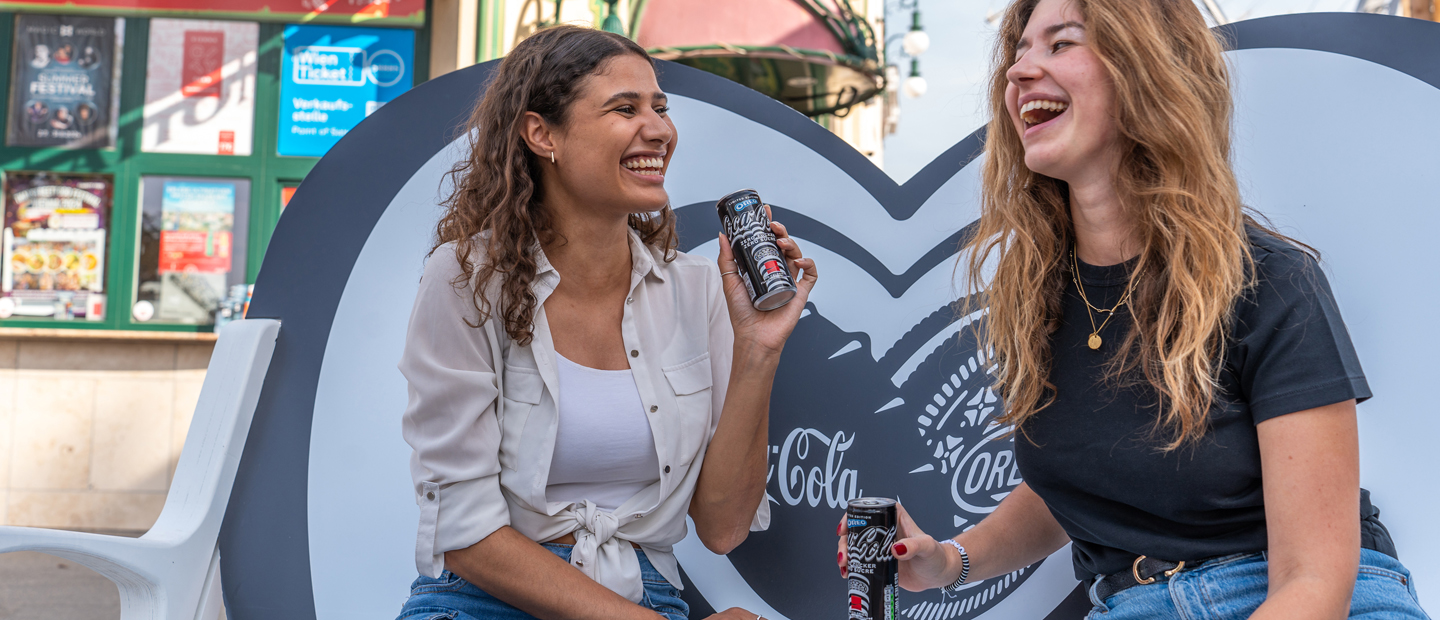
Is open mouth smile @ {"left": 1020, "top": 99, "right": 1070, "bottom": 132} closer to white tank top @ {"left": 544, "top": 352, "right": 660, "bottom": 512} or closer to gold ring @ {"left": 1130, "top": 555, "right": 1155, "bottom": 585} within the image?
gold ring @ {"left": 1130, "top": 555, "right": 1155, "bottom": 585}

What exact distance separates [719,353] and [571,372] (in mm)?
332

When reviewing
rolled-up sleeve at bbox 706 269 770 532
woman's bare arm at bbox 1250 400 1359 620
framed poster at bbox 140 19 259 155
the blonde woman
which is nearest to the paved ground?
framed poster at bbox 140 19 259 155

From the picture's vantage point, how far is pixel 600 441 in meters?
1.79

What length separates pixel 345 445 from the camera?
7.78 feet

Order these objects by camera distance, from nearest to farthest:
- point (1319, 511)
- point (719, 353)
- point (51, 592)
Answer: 1. point (1319, 511)
2. point (719, 353)
3. point (51, 592)

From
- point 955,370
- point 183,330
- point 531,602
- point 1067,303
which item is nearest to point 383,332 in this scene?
point 531,602

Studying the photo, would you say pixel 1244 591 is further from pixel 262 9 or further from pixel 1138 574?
pixel 262 9

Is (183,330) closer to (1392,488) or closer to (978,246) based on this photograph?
(978,246)

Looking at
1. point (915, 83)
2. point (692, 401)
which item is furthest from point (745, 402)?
point (915, 83)

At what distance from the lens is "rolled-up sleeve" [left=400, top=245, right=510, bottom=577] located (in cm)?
170

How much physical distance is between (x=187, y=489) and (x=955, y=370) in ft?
6.12

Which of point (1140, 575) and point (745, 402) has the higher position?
point (745, 402)

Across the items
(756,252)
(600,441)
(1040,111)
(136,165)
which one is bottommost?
(600,441)

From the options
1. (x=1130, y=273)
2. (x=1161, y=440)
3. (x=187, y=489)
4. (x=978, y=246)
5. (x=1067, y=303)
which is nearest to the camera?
(x=1161, y=440)
